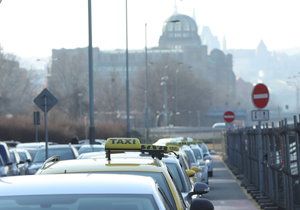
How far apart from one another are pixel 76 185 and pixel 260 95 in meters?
19.9

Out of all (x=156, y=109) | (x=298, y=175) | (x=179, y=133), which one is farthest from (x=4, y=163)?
(x=156, y=109)

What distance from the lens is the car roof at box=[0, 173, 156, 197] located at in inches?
293

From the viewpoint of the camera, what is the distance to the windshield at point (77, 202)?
7234mm

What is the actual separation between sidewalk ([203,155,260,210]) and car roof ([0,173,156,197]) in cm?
1811

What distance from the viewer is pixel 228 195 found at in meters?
32.1

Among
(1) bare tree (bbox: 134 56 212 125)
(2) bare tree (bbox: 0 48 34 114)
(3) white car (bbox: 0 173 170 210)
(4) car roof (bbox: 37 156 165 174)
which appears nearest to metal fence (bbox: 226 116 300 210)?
(4) car roof (bbox: 37 156 165 174)

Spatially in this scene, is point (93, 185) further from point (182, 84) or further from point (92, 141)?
point (182, 84)

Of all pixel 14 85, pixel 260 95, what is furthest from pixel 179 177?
pixel 14 85

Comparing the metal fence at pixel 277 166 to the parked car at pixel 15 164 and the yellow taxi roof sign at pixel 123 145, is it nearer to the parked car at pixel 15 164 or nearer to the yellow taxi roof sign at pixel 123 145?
the yellow taxi roof sign at pixel 123 145

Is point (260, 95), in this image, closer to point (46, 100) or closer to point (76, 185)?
point (46, 100)

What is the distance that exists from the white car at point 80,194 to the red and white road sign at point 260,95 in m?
19.3

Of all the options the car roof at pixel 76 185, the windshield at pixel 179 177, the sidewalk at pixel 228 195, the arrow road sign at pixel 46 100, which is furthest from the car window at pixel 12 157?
the car roof at pixel 76 185

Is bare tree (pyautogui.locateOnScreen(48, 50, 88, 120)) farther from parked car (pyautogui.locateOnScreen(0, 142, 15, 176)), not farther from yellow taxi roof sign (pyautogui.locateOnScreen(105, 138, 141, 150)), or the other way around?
yellow taxi roof sign (pyautogui.locateOnScreen(105, 138, 141, 150))

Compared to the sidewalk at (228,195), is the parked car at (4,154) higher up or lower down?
higher up
